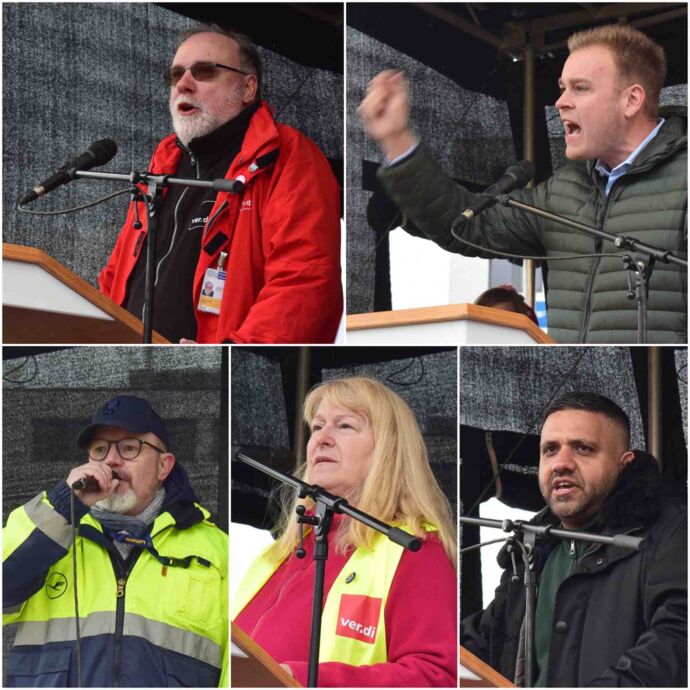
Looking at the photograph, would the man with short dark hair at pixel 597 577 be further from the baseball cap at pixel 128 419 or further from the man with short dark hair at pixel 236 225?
the baseball cap at pixel 128 419

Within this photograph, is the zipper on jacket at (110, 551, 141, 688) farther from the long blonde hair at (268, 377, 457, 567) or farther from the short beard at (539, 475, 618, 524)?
the short beard at (539, 475, 618, 524)

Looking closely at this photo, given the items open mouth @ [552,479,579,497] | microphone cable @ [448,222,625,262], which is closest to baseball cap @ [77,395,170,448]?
microphone cable @ [448,222,625,262]

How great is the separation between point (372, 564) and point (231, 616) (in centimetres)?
48

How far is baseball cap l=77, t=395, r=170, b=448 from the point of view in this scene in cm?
513

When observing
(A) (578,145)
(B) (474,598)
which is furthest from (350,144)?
(B) (474,598)

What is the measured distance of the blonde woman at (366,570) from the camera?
4812 mm

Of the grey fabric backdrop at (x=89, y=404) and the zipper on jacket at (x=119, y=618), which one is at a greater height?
the grey fabric backdrop at (x=89, y=404)

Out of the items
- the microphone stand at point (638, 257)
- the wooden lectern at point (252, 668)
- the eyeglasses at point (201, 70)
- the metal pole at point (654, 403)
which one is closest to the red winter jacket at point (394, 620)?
the wooden lectern at point (252, 668)

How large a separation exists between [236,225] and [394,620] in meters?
1.27

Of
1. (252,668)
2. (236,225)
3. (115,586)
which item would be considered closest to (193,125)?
(236,225)

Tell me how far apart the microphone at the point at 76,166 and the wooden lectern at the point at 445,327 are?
2.89 feet

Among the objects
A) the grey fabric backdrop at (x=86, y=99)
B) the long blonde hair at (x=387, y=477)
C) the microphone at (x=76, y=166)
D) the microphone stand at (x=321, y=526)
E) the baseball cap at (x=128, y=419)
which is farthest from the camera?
the grey fabric backdrop at (x=86, y=99)

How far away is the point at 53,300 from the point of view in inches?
178

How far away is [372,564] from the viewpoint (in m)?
4.88
